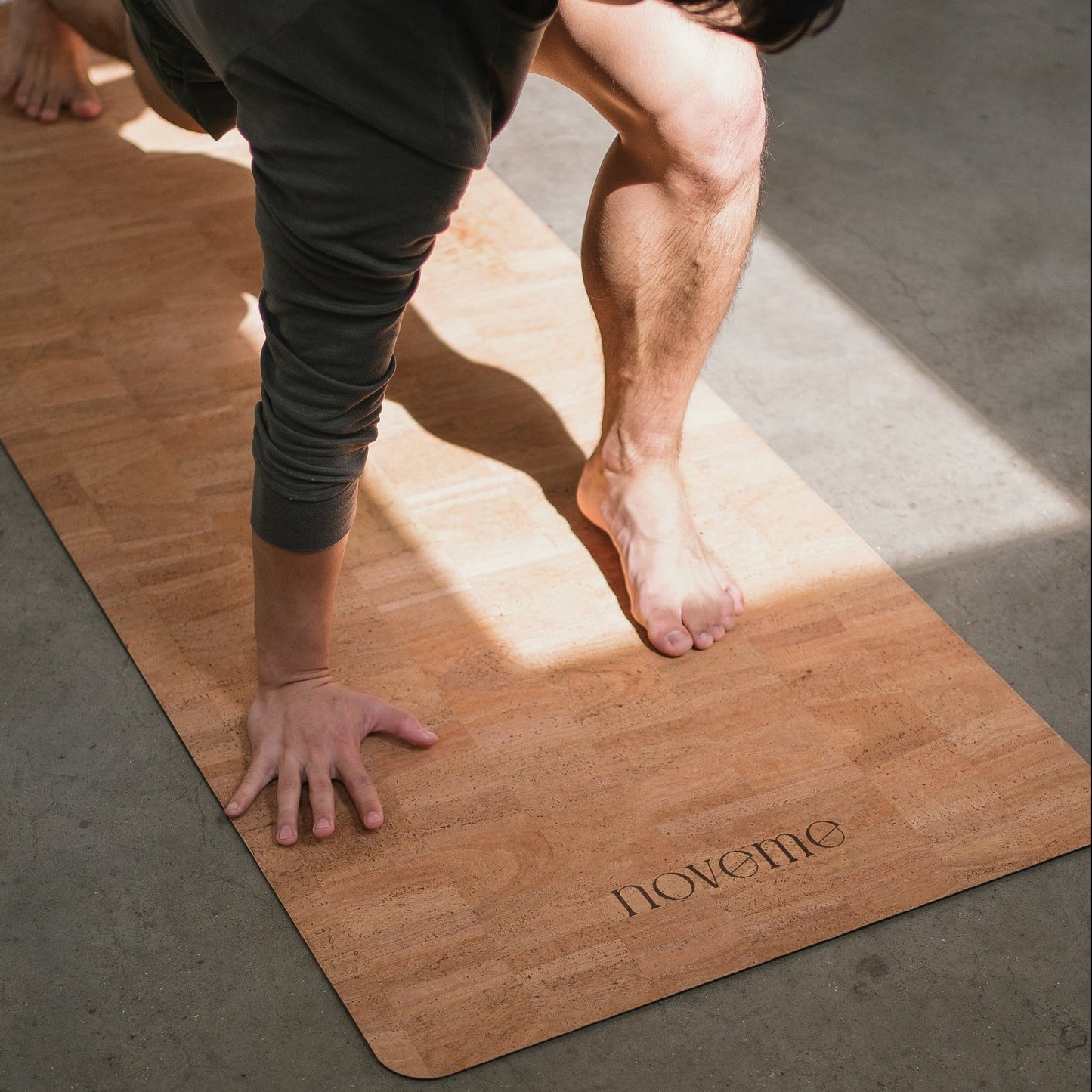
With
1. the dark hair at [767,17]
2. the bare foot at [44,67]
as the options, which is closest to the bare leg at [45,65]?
the bare foot at [44,67]

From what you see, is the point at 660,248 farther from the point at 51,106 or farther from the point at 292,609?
the point at 51,106

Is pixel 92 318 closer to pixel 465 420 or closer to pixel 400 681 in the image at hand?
pixel 465 420

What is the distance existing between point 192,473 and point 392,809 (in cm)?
53

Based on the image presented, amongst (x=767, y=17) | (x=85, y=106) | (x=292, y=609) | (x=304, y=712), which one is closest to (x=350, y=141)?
(x=767, y=17)

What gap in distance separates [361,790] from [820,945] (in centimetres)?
44

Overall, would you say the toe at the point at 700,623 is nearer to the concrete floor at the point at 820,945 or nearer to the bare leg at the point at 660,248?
the bare leg at the point at 660,248

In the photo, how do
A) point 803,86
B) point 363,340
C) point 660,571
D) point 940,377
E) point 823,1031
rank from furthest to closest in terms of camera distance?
point 803,86, point 940,377, point 660,571, point 823,1031, point 363,340

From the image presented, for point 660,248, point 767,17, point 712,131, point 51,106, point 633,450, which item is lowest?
point 51,106

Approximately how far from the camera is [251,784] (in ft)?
3.97

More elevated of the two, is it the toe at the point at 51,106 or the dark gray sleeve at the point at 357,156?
the dark gray sleeve at the point at 357,156

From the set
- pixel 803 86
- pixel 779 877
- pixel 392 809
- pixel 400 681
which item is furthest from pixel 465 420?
pixel 803 86

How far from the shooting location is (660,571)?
1.47m

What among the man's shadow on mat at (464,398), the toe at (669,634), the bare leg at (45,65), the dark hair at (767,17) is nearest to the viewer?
the dark hair at (767,17)

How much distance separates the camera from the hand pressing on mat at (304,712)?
117cm
